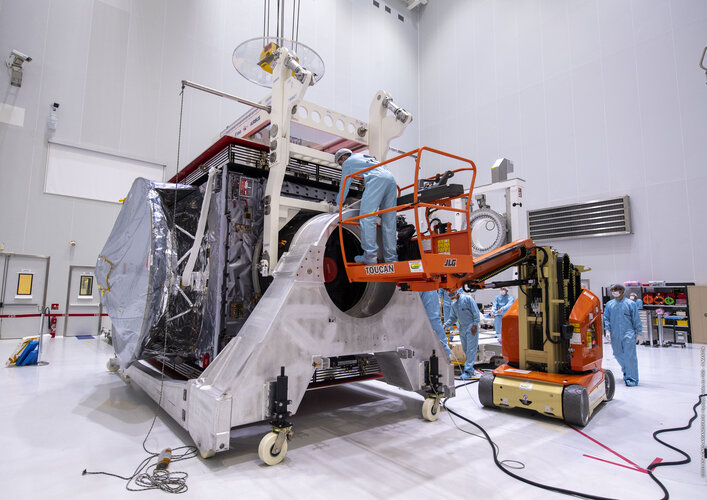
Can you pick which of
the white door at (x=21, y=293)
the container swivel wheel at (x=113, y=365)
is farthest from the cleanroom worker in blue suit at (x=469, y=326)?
the white door at (x=21, y=293)

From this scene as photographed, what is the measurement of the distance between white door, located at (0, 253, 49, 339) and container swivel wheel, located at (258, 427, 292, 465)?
10136 millimetres

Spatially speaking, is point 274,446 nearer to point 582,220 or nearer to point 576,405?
point 576,405

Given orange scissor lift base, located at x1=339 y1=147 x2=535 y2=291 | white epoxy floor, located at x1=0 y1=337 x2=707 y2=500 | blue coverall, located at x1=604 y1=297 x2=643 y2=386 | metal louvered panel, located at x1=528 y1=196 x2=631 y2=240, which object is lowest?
white epoxy floor, located at x1=0 y1=337 x2=707 y2=500

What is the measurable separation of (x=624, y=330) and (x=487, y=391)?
298 cm

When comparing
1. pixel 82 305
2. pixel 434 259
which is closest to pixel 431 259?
pixel 434 259

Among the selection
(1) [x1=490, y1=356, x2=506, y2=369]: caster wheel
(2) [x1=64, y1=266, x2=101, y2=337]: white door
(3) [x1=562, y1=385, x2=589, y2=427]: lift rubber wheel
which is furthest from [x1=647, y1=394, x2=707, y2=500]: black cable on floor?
(2) [x1=64, y1=266, x2=101, y2=337]: white door

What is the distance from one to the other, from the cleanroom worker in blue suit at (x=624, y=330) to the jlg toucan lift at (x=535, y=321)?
4.02ft

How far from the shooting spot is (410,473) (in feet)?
9.46

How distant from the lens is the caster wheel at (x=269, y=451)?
2986mm

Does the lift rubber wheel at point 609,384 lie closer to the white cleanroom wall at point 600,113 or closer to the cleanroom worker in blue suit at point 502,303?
the cleanroom worker in blue suit at point 502,303

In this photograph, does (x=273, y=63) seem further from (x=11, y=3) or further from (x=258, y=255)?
(x=11, y=3)

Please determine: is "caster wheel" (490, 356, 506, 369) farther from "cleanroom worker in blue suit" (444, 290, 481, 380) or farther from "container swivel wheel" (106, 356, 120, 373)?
"container swivel wheel" (106, 356, 120, 373)

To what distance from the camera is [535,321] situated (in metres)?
4.82

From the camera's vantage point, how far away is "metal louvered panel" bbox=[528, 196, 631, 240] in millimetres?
12086
